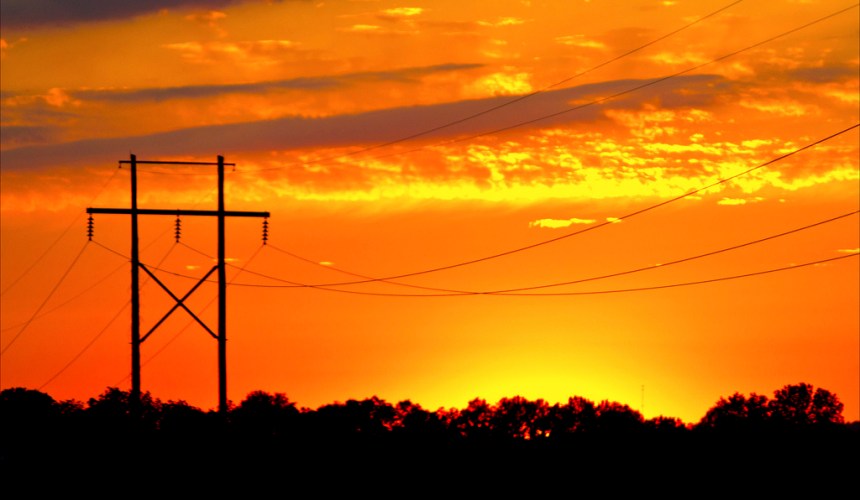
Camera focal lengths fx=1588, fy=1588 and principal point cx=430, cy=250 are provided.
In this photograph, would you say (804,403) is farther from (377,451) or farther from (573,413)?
(377,451)

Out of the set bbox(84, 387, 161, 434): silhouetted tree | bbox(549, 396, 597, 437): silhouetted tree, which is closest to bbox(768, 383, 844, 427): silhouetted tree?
bbox(549, 396, 597, 437): silhouetted tree

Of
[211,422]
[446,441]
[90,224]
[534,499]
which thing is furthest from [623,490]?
[90,224]

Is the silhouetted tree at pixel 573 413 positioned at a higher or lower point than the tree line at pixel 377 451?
higher

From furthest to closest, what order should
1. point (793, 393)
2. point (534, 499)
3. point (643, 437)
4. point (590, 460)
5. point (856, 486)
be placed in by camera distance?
1. point (793, 393)
2. point (643, 437)
3. point (590, 460)
4. point (534, 499)
5. point (856, 486)

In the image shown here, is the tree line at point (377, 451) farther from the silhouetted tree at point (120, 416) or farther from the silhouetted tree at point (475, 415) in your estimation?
the silhouetted tree at point (475, 415)

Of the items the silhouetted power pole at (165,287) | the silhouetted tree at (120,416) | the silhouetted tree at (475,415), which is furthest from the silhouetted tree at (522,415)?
the silhouetted power pole at (165,287)

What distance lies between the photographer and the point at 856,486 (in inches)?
2409

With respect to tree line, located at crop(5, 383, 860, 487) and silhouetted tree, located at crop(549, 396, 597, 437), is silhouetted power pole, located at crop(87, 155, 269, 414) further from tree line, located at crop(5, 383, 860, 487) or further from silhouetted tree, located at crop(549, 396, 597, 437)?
silhouetted tree, located at crop(549, 396, 597, 437)

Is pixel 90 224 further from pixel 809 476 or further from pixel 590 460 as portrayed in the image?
pixel 809 476

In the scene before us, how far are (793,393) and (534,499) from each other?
101m

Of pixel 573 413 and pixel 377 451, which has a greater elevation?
pixel 573 413

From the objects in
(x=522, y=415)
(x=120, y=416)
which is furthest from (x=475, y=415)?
(x=120, y=416)

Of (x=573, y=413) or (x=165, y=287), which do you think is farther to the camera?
(x=573, y=413)

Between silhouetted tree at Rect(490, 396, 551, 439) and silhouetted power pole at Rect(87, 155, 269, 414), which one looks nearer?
silhouetted power pole at Rect(87, 155, 269, 414)
